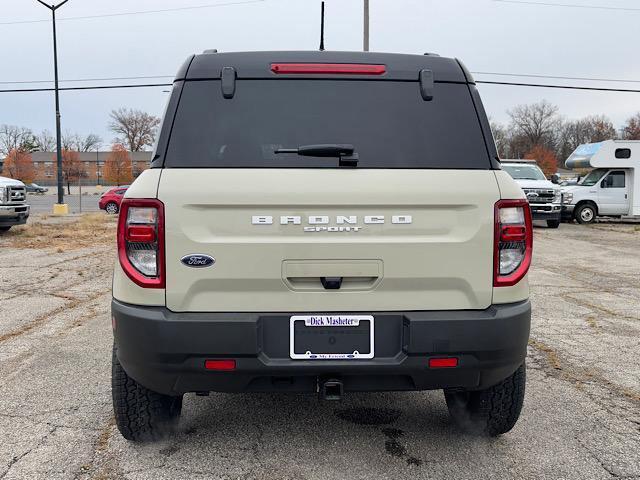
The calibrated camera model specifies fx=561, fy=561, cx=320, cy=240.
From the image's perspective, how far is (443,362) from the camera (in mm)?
2570

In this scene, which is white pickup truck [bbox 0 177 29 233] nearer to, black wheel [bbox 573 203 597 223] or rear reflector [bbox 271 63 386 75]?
rear reflector [bbox 271 63 386 75]

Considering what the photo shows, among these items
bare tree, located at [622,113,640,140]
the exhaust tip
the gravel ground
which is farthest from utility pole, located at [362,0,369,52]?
bare tree, located at [622,113,640,140]

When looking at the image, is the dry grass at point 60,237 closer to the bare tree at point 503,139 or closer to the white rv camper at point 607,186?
the white rv camper at point 607,186

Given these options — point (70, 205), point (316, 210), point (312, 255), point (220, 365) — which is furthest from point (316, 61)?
point (70, 205)

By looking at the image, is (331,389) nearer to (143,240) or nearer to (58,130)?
(143,240)

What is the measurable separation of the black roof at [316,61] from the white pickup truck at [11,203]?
12622 millimetres

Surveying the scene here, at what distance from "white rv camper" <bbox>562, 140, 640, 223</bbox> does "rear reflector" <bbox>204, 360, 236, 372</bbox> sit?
2094 centimetres

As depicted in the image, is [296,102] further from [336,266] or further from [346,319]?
[346,319]

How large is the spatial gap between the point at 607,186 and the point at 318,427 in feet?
68.1

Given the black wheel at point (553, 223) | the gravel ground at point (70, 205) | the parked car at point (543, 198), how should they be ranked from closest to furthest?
the parked car at point (543, 198) < the black wheel at point (553, 223) < the gravel ground at point (70, 205)

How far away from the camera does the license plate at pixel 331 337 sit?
2551 millimetres

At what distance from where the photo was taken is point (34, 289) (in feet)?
25.7

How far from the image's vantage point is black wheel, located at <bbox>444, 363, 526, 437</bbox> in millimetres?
3066

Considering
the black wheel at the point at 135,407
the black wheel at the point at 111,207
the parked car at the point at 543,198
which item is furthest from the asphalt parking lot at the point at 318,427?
the black wheel at the point at 111,207
